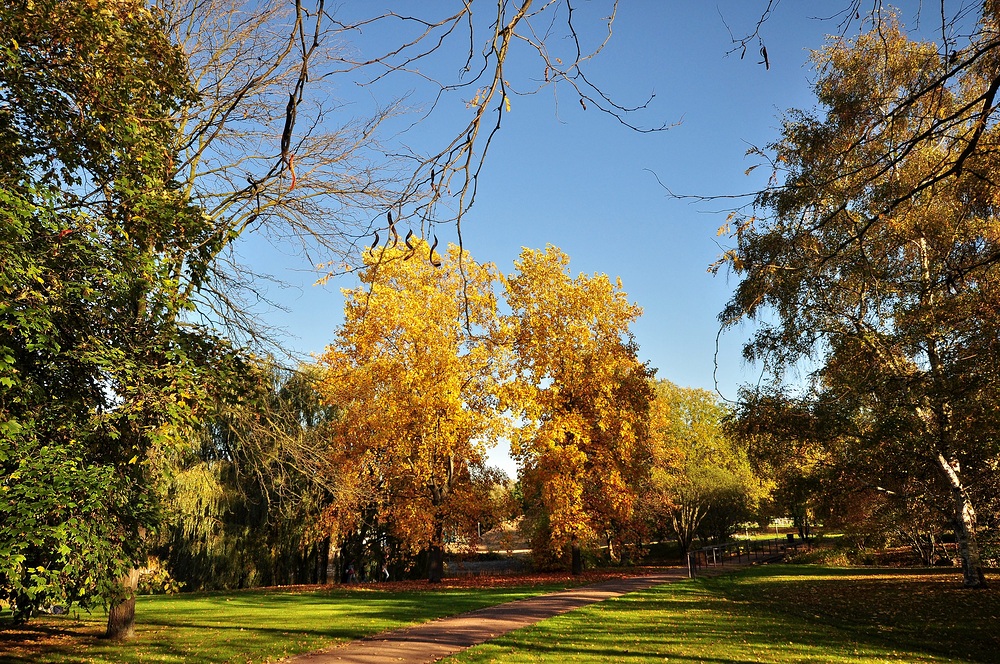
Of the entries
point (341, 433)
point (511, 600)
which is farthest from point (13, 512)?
point (341, 433)

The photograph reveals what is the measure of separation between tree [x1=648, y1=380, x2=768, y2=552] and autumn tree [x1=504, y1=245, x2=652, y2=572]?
181 inches

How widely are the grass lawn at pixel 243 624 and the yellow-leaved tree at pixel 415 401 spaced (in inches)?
115

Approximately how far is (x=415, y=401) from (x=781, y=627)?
13217 mm

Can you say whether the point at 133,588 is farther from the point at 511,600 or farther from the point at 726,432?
the point at 726,432

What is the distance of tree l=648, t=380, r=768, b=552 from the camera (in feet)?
102

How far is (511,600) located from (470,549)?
24.3 ft

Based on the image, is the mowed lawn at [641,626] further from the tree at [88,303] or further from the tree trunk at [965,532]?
the tree at [88,303]

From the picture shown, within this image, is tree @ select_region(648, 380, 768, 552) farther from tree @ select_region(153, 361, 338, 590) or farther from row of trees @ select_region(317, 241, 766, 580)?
tree @ select_region(153, 361, 338, 590)

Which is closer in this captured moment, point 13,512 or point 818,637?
point 13,512

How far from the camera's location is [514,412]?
2227 cm

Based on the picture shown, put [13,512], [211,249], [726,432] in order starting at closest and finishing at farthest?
1. [13,512]
2. [211,249]
3. [726,432]

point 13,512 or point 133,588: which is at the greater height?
point 13,512

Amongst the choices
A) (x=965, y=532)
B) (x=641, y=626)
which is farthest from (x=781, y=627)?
(x=965, y=532)

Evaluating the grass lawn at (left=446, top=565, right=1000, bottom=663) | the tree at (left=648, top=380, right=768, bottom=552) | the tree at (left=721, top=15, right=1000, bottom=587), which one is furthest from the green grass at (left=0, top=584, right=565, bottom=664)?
the tree at (left=648, top=380, right=768, bottom=552)
